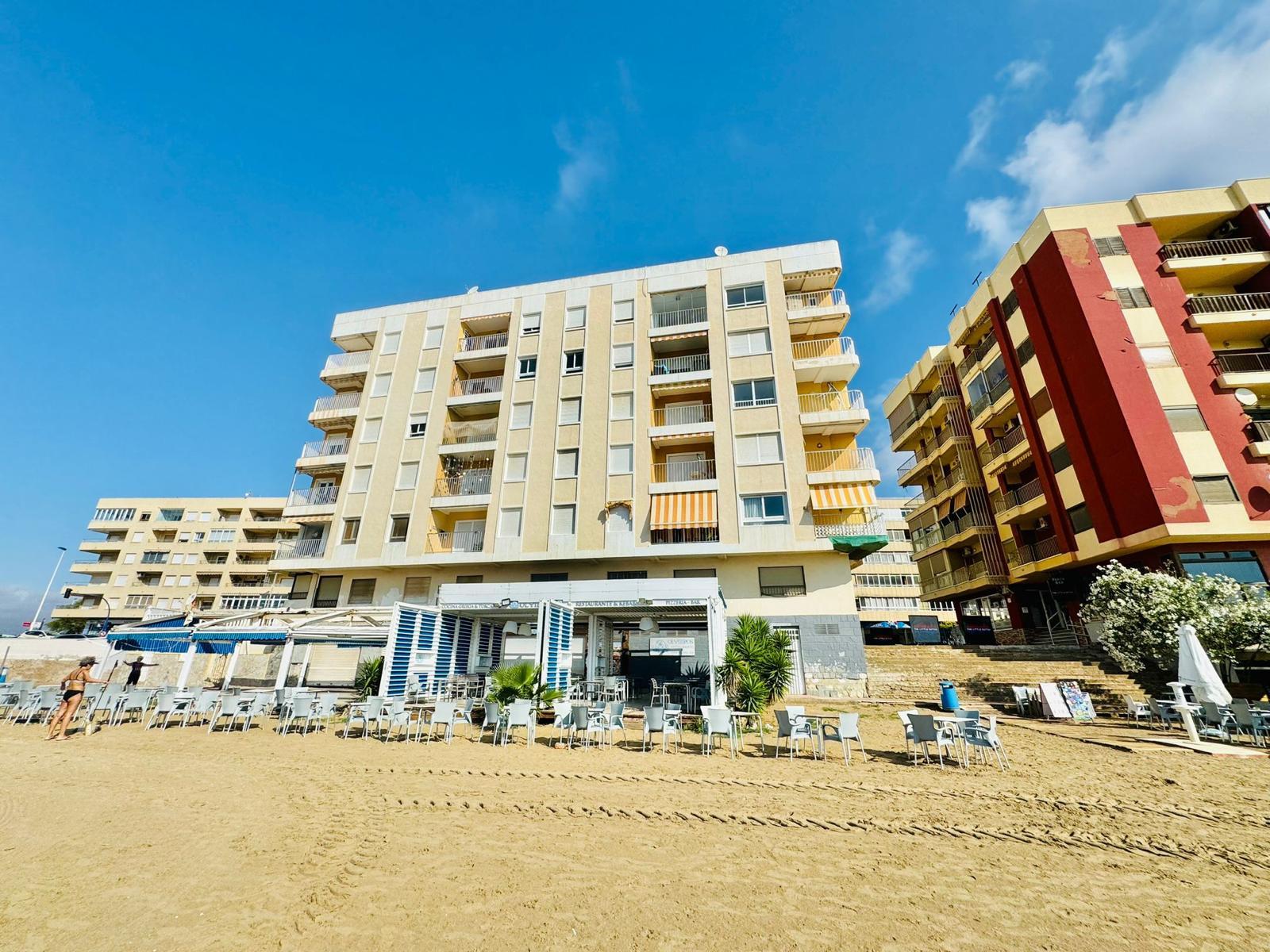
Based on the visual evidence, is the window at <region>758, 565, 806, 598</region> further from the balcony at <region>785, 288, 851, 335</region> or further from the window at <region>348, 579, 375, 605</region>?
the window at <region>348, 579, 375, 605</region>

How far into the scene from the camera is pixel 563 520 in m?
25.0

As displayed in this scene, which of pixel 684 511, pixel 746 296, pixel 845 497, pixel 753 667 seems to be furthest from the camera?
pixel 746 296

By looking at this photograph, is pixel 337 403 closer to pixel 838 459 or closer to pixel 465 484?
pixel 465 484

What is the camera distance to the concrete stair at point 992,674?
60.8ft

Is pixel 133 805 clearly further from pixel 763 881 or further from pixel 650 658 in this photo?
pixel 650 658

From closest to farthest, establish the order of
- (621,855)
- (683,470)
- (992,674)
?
(621,855) → (992,674) → (683,470)

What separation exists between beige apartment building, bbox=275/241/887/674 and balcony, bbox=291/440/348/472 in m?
0.12

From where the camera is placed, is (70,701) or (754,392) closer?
(70,701)

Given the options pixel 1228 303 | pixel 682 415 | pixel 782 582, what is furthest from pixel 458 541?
pixel 1228 303

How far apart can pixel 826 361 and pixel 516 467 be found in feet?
51.8

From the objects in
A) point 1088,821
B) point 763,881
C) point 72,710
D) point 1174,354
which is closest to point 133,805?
point 72,710

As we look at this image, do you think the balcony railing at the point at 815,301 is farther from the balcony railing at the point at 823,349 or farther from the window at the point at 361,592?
the window at the point at 361,592

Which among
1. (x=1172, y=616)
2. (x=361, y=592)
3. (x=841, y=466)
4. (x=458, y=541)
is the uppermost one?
(x=841, y=466)

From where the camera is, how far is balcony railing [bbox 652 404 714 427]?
87.4ft
